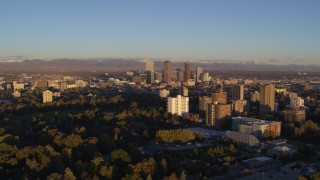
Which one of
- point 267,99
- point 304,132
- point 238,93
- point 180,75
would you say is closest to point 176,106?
point 267,99

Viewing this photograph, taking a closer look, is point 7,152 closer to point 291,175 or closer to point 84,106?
point 291,175

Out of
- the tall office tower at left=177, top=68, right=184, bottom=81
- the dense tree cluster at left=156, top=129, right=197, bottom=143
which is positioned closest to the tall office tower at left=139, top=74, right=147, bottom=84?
the tall office tower at left=177, top=68, right=184, bottom=81

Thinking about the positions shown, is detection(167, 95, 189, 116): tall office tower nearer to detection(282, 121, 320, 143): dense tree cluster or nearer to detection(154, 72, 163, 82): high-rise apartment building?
detection(282, 121, 320, 143): dense tree cluster

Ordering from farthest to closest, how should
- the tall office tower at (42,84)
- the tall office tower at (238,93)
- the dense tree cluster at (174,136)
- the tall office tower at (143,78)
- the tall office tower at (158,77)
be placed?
the tall office tower at (158,77) < the tall office tower at (143,78) < the tall office tower at (42,84) < the tall office tower at (238,93) < the dense tree cluster at (174,136)

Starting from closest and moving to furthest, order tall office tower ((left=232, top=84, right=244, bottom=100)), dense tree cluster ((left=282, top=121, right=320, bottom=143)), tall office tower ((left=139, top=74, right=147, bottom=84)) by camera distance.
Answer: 1. dense tree cluster ((left=282, top=121, right=320, bottom=143))
2. tall office tower ((left=232, top=84, right=244, bottom=100))
3. tall office tower ((left=139, top=74, right=147, bottom=84))

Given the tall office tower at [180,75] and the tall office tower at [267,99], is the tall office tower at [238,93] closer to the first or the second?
the tall office tower at [267,99]

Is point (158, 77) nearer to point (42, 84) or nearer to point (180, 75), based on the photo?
point (180, 75)

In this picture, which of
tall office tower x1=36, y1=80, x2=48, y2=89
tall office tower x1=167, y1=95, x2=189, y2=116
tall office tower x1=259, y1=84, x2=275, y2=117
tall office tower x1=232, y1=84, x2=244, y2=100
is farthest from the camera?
tall office tower x1=36, y1=80, x2=48, y2=89

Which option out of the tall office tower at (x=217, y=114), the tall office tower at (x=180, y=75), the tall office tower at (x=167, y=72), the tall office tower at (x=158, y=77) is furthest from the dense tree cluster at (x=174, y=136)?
the tall office tower at (x=180, y=75)
